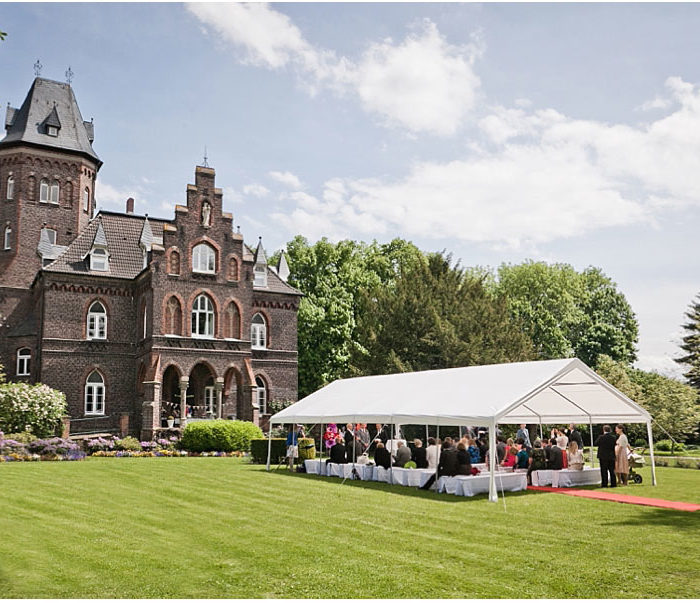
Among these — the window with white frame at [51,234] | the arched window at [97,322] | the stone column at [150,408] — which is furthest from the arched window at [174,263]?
the window with white frame at [51,234]

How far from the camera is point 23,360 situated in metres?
38.3

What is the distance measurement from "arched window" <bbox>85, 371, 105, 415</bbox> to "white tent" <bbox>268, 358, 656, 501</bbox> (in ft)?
53.1

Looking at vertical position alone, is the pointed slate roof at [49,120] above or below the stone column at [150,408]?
above

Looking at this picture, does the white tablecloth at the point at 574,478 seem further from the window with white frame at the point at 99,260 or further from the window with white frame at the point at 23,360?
the window with white frame at the point at 23,360

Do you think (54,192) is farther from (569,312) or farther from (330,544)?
(569,312)

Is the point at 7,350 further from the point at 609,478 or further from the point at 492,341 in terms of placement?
the point at 609,478

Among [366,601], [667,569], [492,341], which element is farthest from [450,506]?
[492,341]

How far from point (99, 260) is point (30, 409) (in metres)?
10.4

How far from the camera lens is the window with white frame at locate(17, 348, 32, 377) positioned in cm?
3828

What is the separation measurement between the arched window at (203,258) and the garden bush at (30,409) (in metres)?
9.10

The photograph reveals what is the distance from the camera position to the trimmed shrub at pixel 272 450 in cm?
2466

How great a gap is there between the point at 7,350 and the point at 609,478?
31.3 meters

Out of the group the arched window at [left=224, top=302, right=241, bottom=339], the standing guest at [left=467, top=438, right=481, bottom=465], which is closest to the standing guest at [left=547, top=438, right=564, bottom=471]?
the standing guest at [left=467, top=438, right=481, bottom=465]

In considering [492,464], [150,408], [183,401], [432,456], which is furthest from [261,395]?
[492,464]
